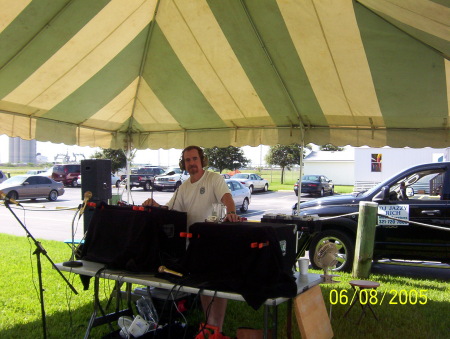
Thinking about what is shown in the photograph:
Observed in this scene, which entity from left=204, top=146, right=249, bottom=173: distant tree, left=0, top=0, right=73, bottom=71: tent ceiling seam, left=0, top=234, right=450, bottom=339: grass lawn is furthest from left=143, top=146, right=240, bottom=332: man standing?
left=204, top=146, right=249, bottom=173: distant tree

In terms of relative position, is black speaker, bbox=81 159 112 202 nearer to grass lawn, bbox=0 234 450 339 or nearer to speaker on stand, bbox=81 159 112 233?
speaker on stand, bbox=81 159 112 233

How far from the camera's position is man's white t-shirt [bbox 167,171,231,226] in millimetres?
3799

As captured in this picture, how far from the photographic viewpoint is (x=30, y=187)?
65.6 feet

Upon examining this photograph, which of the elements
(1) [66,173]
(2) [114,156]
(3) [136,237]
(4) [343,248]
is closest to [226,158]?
(2) [114,156]

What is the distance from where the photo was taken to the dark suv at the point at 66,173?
94.6 ft

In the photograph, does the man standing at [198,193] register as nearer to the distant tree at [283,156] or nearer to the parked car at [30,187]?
the parked car at [30,187]

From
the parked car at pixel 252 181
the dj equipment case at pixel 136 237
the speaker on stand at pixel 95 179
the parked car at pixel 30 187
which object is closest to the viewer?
the dj equipment case at pixel 136 237

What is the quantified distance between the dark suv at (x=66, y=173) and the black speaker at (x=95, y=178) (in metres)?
24.1

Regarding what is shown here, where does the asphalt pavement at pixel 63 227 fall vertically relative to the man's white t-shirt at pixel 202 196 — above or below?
below

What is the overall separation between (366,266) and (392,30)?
3575mm

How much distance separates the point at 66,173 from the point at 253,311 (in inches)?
1051

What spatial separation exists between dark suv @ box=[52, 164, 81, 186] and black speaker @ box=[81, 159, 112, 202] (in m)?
24.1

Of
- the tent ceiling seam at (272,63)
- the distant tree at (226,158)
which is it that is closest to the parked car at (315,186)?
the distant tree at (226,158)
